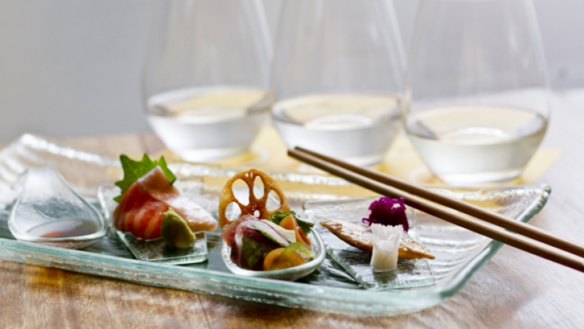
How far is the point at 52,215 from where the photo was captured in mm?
1034

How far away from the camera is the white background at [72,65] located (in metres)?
2.15

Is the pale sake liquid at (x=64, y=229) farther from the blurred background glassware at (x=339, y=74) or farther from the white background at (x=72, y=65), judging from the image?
the white background at (x=72, y=65)

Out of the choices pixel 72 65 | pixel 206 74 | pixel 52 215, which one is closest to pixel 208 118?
pixel 206 74

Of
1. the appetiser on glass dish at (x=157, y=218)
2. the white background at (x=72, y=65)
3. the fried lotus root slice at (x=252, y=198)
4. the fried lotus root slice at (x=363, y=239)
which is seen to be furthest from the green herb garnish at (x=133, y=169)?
the white background at (x=72, y=65)

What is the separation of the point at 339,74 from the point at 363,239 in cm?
34

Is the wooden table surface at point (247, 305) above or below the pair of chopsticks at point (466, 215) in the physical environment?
below

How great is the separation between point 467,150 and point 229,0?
36 centimetres

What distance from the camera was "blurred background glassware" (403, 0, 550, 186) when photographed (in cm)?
111

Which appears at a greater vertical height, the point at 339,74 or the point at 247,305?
the point at 339,74

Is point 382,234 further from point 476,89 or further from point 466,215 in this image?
point 476,89

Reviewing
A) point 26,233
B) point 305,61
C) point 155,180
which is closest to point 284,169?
point 305,61

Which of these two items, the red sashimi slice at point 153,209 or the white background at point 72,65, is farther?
the white background at point 72,65

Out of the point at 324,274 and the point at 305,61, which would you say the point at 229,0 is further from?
the point at 324,274

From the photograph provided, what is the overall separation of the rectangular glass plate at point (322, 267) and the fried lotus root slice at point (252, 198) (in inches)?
1.3
